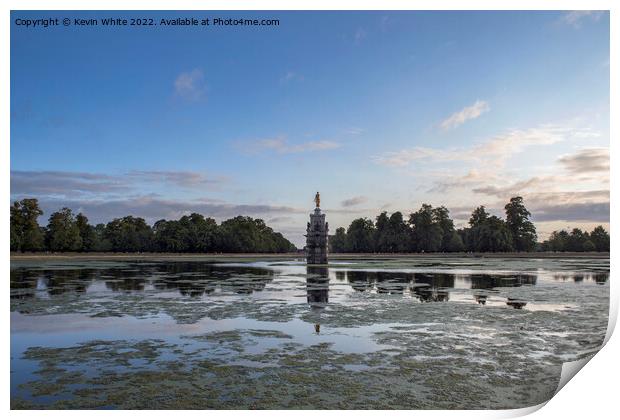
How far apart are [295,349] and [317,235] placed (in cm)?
4668

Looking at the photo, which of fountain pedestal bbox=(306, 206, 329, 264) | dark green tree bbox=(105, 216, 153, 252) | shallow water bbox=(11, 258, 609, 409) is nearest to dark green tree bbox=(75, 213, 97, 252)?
dark green tree bbox=(105, 216, 153, 252)

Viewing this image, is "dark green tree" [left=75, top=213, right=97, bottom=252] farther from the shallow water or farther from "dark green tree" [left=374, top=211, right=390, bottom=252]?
the shallow water

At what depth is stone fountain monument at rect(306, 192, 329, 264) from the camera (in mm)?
59781

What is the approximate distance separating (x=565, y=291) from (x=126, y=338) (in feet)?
77.4

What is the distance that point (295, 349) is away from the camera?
13.7 metres

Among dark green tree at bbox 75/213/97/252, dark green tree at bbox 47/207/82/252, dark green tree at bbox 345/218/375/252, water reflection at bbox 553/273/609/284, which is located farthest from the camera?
dark green tree at bbox 345/218/375/252

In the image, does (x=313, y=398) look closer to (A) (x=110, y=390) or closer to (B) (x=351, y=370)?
(B) (x=351, y=370)

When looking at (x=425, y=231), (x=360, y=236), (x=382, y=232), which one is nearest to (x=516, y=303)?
(x=425, y=231)

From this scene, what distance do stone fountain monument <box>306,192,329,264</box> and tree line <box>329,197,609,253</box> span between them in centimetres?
5100

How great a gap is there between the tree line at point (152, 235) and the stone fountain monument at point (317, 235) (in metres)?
39.4

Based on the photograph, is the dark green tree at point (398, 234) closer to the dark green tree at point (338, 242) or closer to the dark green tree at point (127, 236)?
the dark green tree at point (338, 242)

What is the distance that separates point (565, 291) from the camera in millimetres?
27359

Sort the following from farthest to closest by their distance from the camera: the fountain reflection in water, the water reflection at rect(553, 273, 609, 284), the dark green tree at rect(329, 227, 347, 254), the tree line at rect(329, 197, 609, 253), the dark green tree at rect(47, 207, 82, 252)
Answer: the dark green tree at rect(329, 227, 347, 254)
the tree line at rect(329, 197, 609, 253)
the dark green tree at rect(47, 207, 82, 252)
the water reflection at rect(553, 273, 609, 284)
the fountain reflection in water
